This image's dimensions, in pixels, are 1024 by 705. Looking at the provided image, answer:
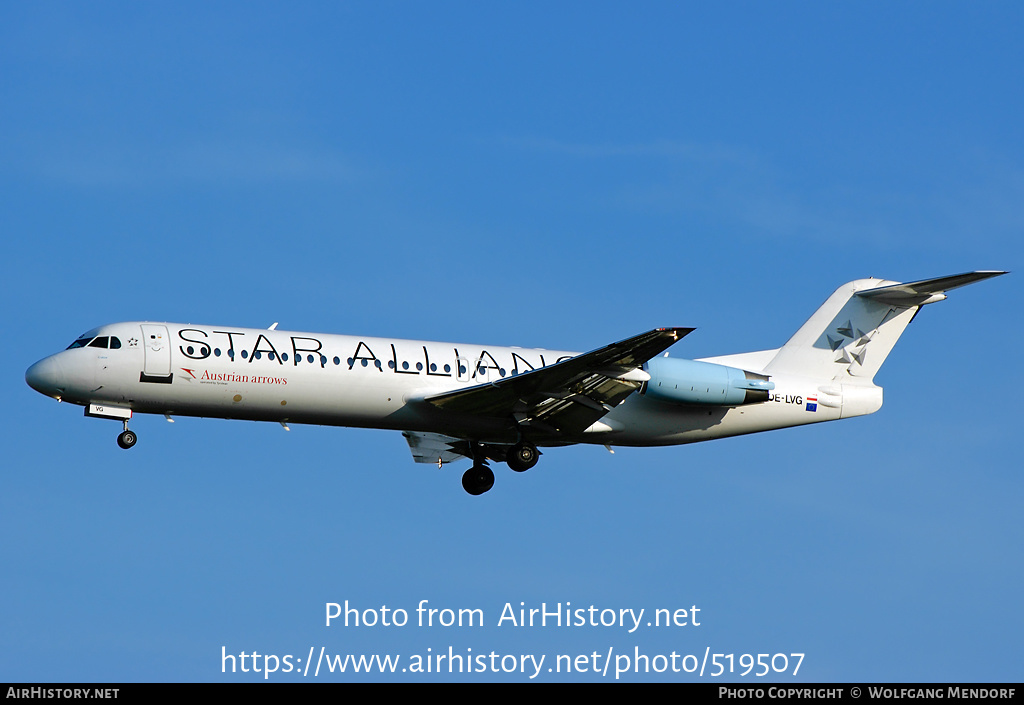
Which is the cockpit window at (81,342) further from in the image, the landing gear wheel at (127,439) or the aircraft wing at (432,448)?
the aircraft wing at (432,448)

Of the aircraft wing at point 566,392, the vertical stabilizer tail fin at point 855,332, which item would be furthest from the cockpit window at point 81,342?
the vertical stabilizer tail fin at point 855,332

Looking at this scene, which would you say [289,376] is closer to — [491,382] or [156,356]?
[156,356]

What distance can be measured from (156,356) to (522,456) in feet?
29.5

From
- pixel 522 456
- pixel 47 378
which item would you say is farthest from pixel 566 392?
pixel 47 378

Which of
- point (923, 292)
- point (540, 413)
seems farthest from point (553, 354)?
point (923, 292)

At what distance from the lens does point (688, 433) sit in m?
32.3

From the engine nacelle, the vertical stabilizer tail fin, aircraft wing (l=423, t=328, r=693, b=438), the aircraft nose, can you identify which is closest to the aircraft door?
the aircraft nose

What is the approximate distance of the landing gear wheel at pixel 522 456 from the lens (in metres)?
31.2

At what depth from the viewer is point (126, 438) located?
1123 inches
